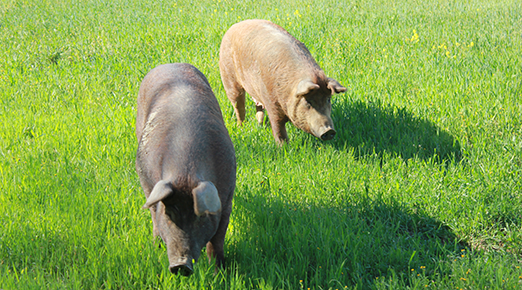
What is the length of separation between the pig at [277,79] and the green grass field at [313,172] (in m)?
0.30

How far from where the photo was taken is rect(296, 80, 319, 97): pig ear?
419 cm

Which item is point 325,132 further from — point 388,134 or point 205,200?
point 205,200

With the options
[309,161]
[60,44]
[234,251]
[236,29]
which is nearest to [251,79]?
[236,29]

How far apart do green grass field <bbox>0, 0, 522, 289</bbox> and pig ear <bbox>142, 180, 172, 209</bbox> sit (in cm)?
78

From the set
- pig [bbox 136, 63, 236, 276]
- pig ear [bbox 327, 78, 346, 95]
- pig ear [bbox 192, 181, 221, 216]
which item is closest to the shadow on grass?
pig [bbox 136, 63, 236, 276]

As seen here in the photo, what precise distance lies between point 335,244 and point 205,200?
4.42ft

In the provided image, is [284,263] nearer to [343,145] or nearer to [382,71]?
[343,145]

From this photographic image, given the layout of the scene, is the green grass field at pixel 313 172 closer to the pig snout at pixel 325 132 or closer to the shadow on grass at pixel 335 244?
the shadow on grass at pixel 335 244

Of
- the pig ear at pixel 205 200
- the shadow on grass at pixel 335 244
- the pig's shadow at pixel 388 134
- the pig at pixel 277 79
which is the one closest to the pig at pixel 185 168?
the pig ear at pixel 205 200

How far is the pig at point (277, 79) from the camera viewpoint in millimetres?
4383

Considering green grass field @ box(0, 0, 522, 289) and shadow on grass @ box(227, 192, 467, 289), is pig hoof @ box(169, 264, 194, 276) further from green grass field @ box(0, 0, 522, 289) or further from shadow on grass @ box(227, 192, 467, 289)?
shadow on grass @ box(227, 192, 467, 289)

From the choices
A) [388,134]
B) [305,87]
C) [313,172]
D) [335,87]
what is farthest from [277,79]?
[388,134]

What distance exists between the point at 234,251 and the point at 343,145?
2.16 metres

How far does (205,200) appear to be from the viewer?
2.31 metres
